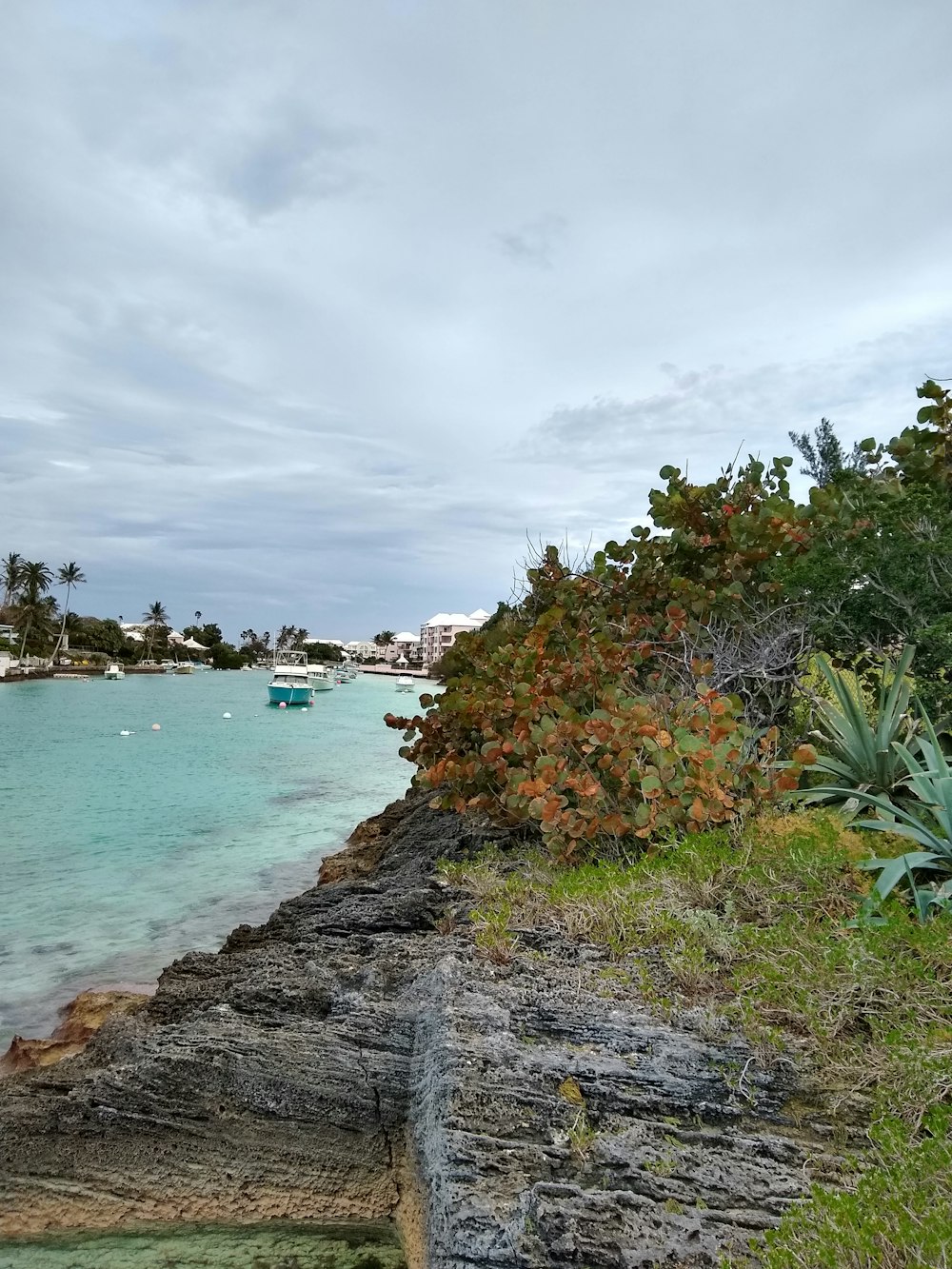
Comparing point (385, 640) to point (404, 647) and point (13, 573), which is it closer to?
point (404, 647)

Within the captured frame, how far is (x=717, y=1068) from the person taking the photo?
3.10m

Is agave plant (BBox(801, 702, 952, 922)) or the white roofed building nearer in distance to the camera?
agave plant (BBox(801, 702, 952, 922))

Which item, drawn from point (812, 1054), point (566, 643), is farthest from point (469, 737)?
point (812, 1054)

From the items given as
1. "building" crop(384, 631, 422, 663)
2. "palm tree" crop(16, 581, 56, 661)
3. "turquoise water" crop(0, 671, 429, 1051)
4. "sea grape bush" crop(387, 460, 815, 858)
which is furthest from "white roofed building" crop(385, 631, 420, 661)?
"sea grape bush" crop(387, 460, 815, 858)

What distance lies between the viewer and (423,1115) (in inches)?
134

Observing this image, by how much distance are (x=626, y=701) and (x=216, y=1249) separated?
3.85 m

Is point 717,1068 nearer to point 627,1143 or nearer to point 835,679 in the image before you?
point 627,1143

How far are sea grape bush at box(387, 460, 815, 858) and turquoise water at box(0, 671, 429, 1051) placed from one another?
505 centimetres

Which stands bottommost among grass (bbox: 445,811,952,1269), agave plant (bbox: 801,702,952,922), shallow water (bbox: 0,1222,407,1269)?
shallow water (bbox: 0,1222,407,1269)

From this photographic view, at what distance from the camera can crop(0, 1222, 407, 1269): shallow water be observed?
3.37 meters

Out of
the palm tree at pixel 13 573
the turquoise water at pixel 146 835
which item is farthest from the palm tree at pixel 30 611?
the turquoise water at pixel 146 835

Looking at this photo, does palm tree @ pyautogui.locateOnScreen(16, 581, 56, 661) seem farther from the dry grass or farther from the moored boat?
the dry grass

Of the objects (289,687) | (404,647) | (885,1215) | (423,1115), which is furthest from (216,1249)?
(404,647)

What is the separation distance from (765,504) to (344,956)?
5083mm
